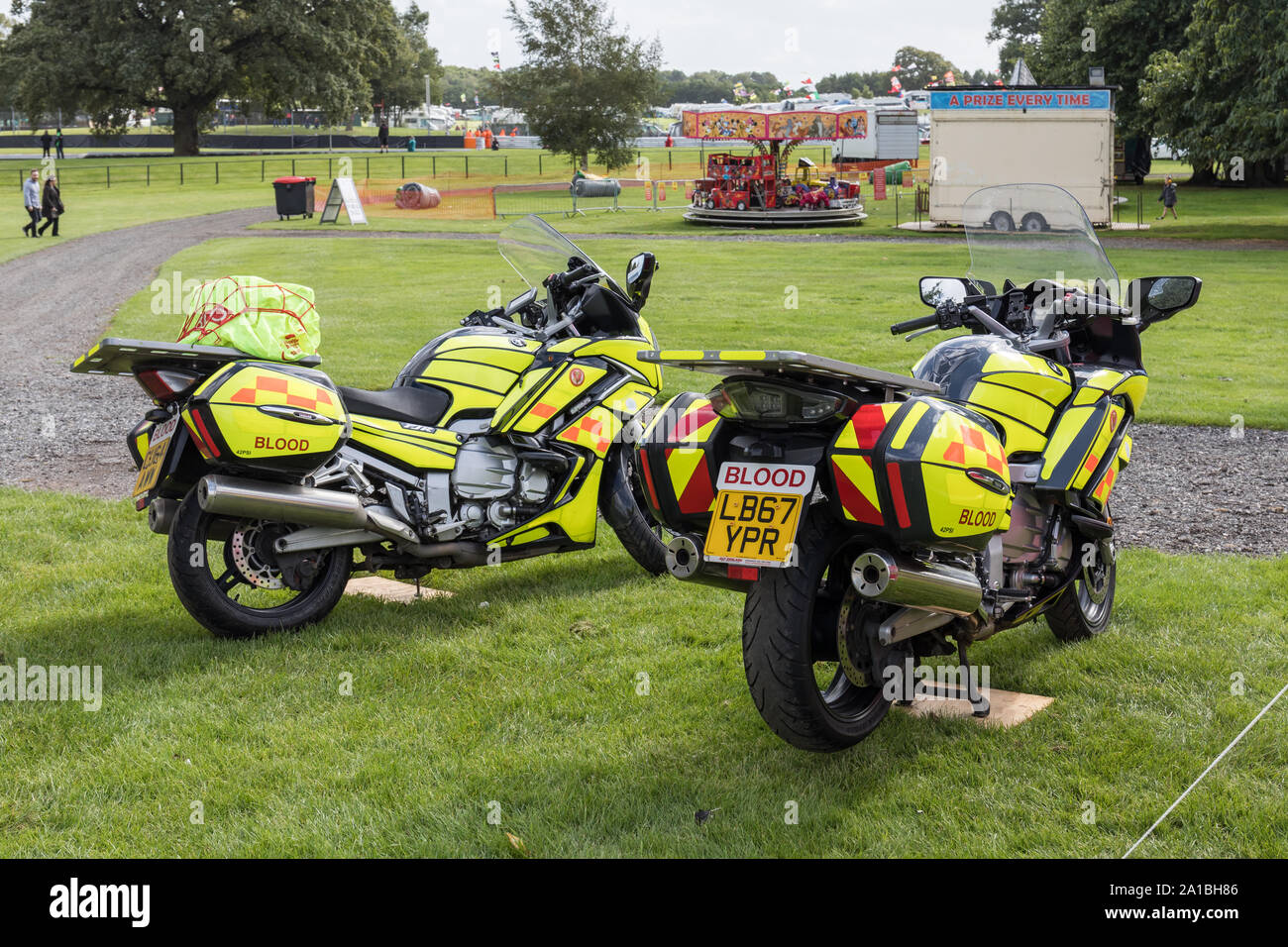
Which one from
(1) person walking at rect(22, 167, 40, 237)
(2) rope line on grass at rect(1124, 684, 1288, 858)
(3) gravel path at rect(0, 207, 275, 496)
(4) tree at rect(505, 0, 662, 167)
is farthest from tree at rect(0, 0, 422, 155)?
(2) rope line on grass at rect(1124, 684, 1288, 858)

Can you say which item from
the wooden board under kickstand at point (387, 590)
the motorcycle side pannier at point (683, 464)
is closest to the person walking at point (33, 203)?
the wooden board under kickstand at point (387, 590)

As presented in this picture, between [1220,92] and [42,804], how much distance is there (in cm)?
3147

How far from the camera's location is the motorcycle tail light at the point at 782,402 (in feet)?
12.4

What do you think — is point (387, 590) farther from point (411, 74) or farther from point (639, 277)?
point (411, 74)

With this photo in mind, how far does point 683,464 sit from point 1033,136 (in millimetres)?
27752

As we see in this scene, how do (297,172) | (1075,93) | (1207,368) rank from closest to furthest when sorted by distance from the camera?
(1207,368), (1075,93), (297,172)

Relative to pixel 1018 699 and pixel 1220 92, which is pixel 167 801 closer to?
pixel 1018 699

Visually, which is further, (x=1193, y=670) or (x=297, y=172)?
(x=297, y=172)

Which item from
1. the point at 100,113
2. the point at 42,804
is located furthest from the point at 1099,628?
the point at 100,113

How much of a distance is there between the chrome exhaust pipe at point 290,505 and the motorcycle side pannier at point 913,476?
7.41 feet

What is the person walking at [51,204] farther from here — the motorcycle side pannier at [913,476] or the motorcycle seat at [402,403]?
the motorcycle side pannier at [913,476]

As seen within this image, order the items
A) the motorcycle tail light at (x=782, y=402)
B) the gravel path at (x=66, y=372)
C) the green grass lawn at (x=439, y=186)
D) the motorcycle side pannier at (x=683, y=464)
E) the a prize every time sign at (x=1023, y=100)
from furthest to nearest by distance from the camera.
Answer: the green grass lawn at (x=439, y=186)
the a prize every time sign at (x=1023, y=100)
the gravel path at (x=66, y=372)
the motorcycle side pannier at (x=683, y=464)
the motorcycle tail light at (x=782, y=402)

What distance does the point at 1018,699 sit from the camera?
4543mm

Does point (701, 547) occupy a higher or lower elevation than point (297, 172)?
lower
